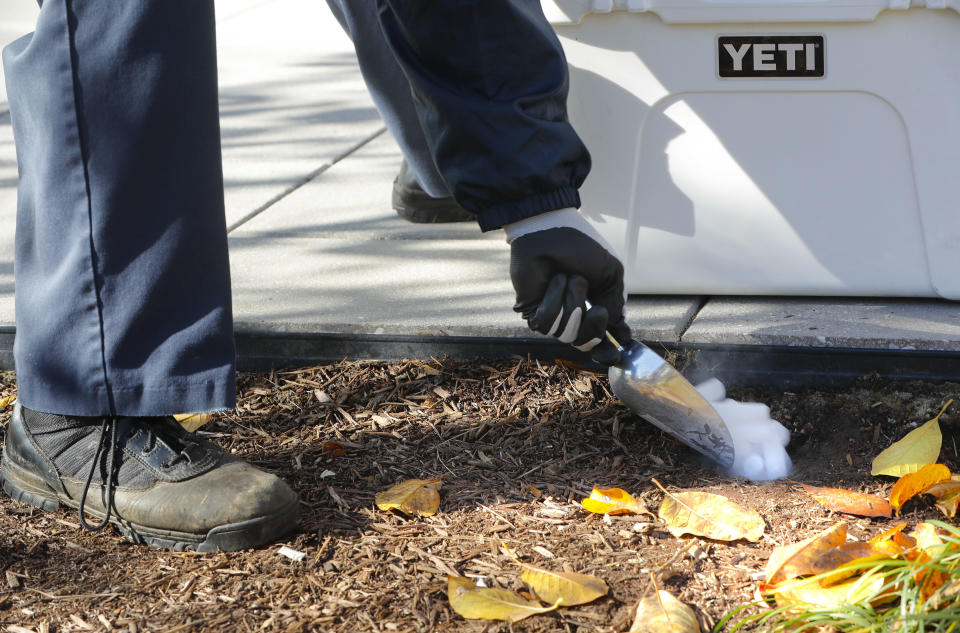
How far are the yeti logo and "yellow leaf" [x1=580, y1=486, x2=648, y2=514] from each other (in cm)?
93

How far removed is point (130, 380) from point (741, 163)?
4.28 feet

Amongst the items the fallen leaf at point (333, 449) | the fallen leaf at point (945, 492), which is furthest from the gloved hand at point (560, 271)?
the fallen leaf at point (945, 492)

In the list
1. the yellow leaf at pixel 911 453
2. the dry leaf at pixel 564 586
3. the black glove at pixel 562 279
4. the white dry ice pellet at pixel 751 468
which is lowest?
the white dry ice pellet at pixel 751 468

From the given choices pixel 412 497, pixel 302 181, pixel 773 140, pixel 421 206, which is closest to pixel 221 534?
pixel 412 497

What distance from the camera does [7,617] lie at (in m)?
1.42

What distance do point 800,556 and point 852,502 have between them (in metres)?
0.27

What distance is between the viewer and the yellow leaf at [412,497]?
1649 mm

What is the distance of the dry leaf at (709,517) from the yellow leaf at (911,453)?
273 millimetres

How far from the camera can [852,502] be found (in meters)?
1.60

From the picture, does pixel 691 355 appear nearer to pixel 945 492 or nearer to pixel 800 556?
pixel 945 492

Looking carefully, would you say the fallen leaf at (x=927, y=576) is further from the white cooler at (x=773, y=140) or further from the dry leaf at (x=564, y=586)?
the white cooler at (x=773, y=140)

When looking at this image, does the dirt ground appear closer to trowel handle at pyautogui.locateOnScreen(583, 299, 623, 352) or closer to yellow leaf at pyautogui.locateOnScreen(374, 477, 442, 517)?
yellow leaf at pyautogui.locateOnScreen(374, 477, 442, 517)

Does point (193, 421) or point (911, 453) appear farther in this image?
point (193, 421)

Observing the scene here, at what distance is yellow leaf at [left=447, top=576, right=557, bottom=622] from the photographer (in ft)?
4.44
